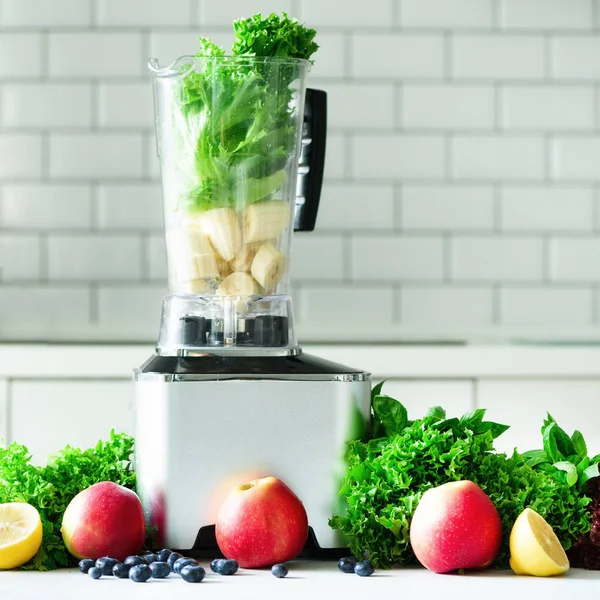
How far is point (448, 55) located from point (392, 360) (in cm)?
85

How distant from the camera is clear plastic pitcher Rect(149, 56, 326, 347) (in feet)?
2.74

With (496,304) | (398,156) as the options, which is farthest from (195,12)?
(496,304)

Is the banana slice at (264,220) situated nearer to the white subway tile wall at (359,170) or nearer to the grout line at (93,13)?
the white subway tile wall at (359,170)

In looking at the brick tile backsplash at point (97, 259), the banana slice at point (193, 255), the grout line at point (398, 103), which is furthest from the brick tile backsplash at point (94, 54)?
the banana slice at point (193, 255)

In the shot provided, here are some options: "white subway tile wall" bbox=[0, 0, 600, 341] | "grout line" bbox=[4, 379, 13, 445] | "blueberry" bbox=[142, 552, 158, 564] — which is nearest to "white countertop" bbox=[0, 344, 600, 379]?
"grout line" bbox=[4, 379, 13, 445]

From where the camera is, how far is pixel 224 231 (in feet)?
2.78

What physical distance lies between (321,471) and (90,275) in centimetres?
148

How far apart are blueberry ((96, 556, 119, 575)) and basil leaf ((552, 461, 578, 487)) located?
0.35 meters

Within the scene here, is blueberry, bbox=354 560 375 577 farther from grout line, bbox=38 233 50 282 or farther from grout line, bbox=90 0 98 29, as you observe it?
grout line, bbox=90 0 98 29

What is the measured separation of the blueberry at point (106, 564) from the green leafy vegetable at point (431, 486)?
0.18 meters

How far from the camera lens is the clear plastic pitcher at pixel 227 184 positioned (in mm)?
835

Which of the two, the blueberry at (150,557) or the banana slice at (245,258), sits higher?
the banana slice at (245,258)

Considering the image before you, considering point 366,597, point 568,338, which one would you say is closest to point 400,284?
point 568,338

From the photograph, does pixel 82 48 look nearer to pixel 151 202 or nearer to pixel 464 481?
pixel 151 202
